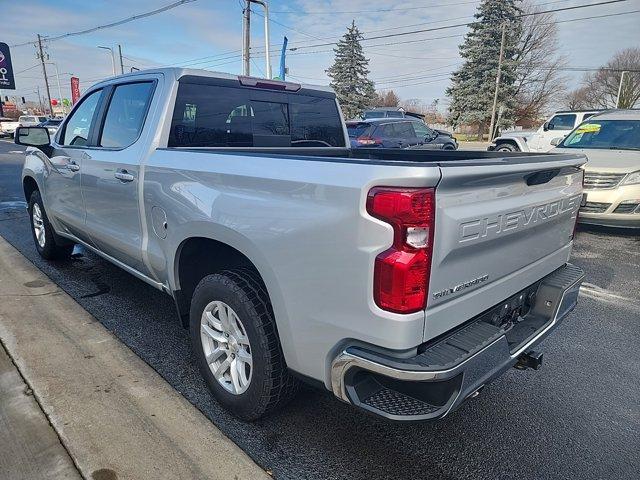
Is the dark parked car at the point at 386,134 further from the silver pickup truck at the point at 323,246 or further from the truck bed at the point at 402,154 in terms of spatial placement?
the silver pickup truck at the point at 323,246

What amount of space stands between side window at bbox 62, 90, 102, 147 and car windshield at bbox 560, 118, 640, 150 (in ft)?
25.4

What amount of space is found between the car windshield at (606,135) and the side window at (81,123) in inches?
305

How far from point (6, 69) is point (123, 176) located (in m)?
40.7

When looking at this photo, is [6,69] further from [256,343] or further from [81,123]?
[256,343]

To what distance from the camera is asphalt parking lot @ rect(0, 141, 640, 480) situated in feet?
7.29

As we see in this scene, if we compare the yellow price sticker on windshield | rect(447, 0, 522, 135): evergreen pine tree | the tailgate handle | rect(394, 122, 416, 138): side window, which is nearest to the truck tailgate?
the tailgate handle

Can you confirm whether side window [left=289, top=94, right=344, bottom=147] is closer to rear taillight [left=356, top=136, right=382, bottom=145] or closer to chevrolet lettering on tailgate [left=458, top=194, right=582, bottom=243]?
chevrolet lettering on tailgate [left=458, top=194, right=582, bottom=243]

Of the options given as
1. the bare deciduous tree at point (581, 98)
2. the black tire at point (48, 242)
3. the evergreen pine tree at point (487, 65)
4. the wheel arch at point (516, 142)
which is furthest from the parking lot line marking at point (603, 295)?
the bare deciduous tree at point (581, 98)

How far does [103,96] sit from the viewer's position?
3.69 m

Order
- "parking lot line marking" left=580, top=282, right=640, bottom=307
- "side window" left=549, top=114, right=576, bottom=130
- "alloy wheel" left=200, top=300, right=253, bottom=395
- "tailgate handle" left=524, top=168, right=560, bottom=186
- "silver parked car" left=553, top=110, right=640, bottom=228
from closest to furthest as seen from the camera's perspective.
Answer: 1. "tailgate handle" left=524, top=168, right=560, bottom=186
2. "alloy wheel" left=200, top=300, right=253, bottom=395
3. "parking lot line marking" left=580, top=282, right=640, bottom=307
4. "silver parked car" left=553, top=110, right=640, bottom=228
5. "side window" left=549, top=114, right=576, bottom=130

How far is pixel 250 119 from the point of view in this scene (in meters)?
3.39

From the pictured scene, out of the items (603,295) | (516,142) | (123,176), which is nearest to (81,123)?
(123,176)

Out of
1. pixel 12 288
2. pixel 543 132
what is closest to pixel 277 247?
pixel 12 288

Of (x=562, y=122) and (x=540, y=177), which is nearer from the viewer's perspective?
(x=540, y=177)
